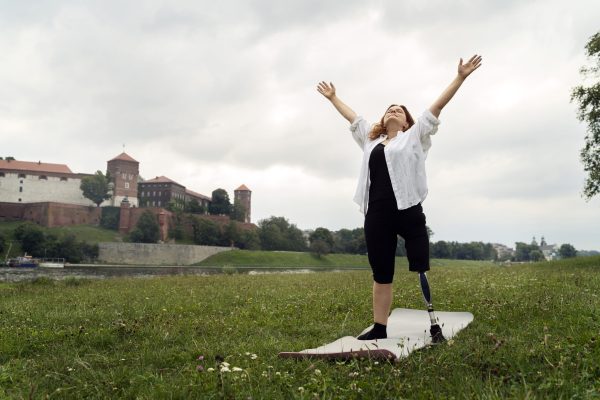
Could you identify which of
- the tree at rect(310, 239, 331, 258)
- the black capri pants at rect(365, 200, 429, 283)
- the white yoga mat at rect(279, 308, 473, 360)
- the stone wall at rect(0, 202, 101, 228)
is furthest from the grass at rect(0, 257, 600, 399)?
the stone wall at rect(0, 202, 101, 228)

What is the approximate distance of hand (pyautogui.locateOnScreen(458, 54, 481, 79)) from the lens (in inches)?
205

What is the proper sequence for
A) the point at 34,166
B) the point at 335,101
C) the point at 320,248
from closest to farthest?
the point at 335,101
the point at 320,248
the point at 34,166

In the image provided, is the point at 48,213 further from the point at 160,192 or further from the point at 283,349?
the point at 283,349

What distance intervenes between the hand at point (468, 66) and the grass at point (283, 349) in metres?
2.97

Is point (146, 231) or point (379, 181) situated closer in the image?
point (379, 181)

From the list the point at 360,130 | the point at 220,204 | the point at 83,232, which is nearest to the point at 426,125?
the point at 360,130

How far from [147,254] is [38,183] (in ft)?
144

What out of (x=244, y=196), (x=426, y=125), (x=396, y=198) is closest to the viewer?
(x=396, y=198)

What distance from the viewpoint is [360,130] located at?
19.9 feet

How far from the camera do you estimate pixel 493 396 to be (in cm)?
279

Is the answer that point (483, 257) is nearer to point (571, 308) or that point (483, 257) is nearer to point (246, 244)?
point (246, 244)

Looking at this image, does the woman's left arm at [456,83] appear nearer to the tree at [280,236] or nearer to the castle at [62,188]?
the tree at [280,236]

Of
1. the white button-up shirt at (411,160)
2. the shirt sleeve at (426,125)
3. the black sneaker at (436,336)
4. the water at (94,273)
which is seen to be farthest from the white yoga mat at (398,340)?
the water at (94,273)

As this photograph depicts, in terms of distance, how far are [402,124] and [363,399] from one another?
369 cm
